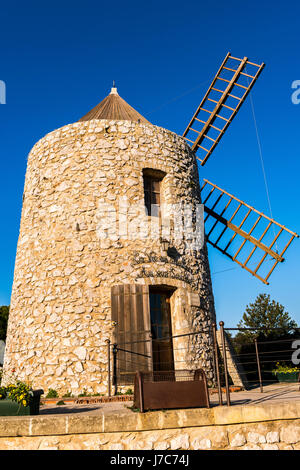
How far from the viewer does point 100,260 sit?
8609mm

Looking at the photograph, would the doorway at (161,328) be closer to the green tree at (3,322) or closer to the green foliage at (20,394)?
the green foliage at (20,394)

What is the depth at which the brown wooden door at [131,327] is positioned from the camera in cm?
785

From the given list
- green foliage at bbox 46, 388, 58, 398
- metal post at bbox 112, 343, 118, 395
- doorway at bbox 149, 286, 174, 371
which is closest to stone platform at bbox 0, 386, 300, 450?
metal post at bbox 112, 343, 118, 395

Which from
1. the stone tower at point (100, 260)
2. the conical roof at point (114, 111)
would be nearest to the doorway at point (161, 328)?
the stone tower at point (100, 260)

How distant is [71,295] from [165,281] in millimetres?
2168

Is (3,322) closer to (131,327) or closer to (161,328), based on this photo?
(161,328)

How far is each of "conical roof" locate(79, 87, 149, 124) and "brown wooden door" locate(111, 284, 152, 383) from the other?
5.42 metres

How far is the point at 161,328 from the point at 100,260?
2131 mm

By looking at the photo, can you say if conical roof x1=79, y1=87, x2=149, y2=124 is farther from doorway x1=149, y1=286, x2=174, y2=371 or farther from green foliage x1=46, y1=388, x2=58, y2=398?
green foliage x1=46, y1=388, x2=58, y2=398

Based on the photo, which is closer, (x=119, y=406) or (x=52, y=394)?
(x=119, y=406)

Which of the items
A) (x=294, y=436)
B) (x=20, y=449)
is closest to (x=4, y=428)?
(x=20, y=449)

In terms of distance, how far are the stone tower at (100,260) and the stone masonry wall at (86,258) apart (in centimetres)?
2

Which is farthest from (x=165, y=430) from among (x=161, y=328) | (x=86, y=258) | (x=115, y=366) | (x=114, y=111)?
(x=114, y=111)

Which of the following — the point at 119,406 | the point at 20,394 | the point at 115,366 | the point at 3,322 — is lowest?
the point at 119,406
